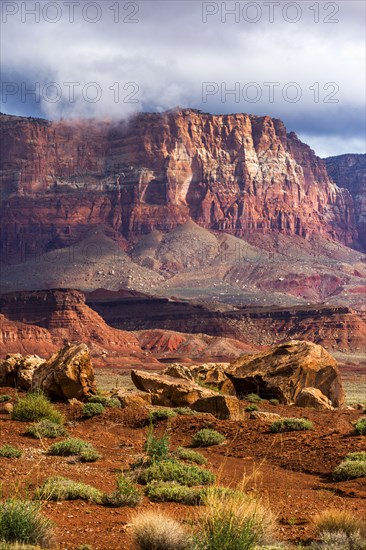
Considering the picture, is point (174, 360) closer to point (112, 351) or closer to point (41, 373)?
point (112, 351)

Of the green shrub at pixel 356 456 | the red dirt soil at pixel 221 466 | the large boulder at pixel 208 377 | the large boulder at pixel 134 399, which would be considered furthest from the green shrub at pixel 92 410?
the green shrub at pixel 356 456

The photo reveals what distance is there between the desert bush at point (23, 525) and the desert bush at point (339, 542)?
2.86m

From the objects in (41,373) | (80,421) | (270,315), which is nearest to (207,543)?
(80,421)

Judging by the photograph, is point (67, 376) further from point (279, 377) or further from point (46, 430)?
point (279, 377)

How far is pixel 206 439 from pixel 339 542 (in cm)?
1036

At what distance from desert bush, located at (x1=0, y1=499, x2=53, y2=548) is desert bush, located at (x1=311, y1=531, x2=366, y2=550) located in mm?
2860

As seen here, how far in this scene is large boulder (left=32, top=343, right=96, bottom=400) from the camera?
2625cm

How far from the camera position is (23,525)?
27.7 ft

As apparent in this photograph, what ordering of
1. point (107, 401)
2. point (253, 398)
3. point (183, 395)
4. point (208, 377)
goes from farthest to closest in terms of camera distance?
point (208, 377) < point (253, 398) < point (183, 395) < point (107, 401)

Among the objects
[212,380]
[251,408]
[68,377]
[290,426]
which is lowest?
[212,380]

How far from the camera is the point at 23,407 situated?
21.3 metres

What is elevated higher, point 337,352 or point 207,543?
point 207,543

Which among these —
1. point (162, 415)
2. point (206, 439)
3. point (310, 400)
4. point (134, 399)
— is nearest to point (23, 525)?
point (206, 439)

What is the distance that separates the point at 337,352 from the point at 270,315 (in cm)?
2021
